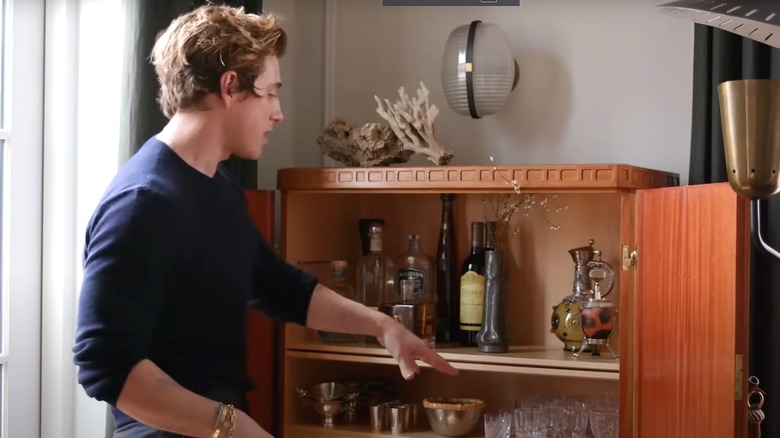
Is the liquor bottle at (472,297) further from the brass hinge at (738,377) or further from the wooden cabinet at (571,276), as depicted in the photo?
the brass hinge at (738,377)

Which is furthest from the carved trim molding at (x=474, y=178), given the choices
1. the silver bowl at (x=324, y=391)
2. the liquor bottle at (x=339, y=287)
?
the silver bowl at (x=324, y=391)

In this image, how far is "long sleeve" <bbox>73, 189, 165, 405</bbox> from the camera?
1198mm

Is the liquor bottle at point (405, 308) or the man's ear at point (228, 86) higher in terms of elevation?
the man's ear at point (228, 86)

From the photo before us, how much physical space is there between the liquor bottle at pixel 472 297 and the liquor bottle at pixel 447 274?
0.07m

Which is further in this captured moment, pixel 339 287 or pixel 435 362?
pixel 339 287

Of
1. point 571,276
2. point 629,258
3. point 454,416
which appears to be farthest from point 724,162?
point 454,416

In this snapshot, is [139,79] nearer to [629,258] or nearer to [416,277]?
[416,277]

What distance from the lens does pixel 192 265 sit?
134 cm

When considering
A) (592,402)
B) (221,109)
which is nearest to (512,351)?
(592,402)

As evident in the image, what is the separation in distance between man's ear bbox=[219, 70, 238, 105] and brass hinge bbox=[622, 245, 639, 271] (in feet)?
2.97

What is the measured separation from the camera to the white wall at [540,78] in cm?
229

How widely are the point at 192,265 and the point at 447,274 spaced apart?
111 cm

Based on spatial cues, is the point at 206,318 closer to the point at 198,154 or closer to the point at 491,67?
the point at 198,154

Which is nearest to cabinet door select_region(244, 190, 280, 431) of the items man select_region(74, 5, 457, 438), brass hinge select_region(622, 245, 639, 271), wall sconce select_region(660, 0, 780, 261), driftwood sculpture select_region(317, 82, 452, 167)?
driftwood sculpture select_region(317, 82, 452, 167)
